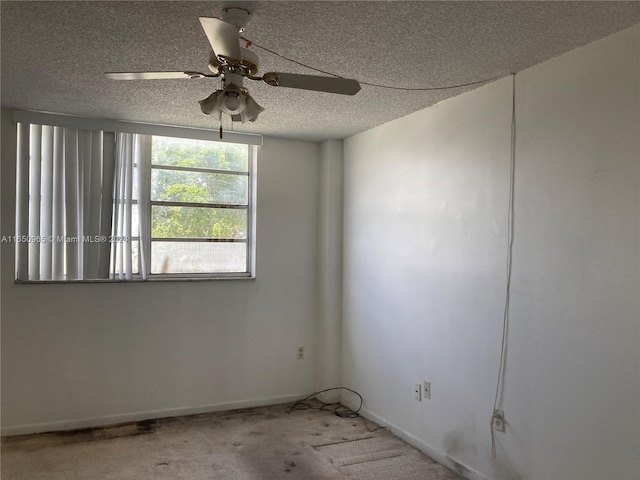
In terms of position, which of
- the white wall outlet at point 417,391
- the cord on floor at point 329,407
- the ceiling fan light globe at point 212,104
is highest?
the ceiling fan light globe at point 212,104

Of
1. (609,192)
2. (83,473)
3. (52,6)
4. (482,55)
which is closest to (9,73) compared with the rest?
(52,6)

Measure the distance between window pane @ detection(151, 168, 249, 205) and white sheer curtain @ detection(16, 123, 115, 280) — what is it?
38 centimetres

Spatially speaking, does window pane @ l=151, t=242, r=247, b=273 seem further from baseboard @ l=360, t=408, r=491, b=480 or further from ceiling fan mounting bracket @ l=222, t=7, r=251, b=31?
ceiling fan mounting bracket @ l=222, t=7, r=251, b=31

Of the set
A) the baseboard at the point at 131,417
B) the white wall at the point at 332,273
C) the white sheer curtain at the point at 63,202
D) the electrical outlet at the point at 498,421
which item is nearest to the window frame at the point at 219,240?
the white sheer curtain at the point at 63,202

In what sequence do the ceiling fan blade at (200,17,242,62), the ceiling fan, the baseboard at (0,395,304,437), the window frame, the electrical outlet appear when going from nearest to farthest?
1. the ceiling fan blade at (200,17,242,62)
2. the ceiling fan
3. the electrical outlet
4. the baseboard at (0,395,304,437)
5. the window frame

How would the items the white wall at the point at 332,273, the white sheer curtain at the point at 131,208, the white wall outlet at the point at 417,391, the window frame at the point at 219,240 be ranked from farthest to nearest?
1. the white wall at the point at 332,273
2. the window frame at the point at 219,240
3. the white sheer curtain at the point at 131,208
4. the white wall outlet at the point at 417,391

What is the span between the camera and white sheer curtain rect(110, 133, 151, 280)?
3842 millimetres

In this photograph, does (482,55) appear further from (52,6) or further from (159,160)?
(159,160)

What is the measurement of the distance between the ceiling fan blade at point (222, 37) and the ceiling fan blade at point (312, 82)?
0.57ft

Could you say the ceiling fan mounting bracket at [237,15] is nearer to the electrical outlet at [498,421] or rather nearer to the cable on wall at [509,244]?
the cable on wall at [509,244]

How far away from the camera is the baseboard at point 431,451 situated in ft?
9.60

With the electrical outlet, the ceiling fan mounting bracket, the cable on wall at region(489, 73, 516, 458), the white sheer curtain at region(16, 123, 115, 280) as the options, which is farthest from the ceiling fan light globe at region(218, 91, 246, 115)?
the white sheer curtain at region(16, 123, 115, 280)

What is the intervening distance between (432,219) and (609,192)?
124 centimetres

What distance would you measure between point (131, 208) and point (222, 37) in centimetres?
248
